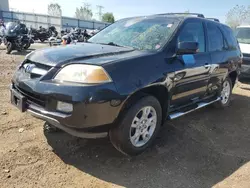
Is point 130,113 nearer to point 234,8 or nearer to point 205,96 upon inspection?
point 205,96

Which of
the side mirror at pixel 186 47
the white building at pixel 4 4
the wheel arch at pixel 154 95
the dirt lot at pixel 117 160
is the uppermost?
the white building at pixel 4 4

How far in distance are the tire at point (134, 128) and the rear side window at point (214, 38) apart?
1932 mm

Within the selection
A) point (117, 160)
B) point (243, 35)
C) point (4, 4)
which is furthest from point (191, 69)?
point (4, 4)

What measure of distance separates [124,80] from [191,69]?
1.45m

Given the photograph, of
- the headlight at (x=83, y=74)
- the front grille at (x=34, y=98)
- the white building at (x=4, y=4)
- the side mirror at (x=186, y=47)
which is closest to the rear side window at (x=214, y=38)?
the side mirror at (x=186, y=47)

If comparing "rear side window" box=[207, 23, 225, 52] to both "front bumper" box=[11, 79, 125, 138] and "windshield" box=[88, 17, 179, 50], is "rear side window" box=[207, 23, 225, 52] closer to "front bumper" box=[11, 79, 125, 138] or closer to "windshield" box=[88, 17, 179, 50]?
"windshield" box=[88, 17, 179, 50]

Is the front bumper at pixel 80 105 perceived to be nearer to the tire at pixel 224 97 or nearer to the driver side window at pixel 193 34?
the driver side window at pixel 193 34

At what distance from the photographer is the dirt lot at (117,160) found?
2.93 m

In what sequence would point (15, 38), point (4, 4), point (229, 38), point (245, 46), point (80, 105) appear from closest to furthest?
point (80, 105), point (229, 38), point (245, 46), point (15, 38), point (4, 4)

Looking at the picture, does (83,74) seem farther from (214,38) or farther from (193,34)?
(214,38)

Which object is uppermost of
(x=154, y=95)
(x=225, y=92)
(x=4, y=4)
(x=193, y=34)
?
(x=4, y=4)

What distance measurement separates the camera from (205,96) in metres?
4.78

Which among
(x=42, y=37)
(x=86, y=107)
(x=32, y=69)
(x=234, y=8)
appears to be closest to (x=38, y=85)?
(x=32, y=69)

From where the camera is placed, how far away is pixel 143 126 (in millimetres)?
3412
